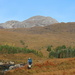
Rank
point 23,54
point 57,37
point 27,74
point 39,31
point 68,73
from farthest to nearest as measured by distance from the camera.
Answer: point 39,31 < point 57,37 < point 23,54 < point 27,74 < point 68,73

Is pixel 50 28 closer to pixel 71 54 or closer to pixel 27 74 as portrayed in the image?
pixel 71 54

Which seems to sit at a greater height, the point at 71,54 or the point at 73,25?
the point at 73,25

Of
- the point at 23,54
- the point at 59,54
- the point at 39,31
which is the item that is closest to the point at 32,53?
the point at 23,54

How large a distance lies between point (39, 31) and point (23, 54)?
99781 millimetres

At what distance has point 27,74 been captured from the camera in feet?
108

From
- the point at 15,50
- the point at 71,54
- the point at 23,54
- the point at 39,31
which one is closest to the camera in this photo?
the point at 71,54

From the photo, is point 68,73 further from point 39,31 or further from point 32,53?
point 39,31

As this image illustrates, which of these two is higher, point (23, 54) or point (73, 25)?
point (73, 25)

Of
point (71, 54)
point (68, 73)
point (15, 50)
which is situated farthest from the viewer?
point (15, 50)

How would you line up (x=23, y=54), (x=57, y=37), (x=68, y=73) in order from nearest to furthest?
(x=68, y=73)
(x=23, y=54)
(x=57, y=37)

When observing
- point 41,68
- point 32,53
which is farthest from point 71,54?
point 41,68

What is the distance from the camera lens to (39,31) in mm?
178500

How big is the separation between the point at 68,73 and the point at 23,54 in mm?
51455

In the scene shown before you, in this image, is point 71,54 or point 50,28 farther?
point 50,28
